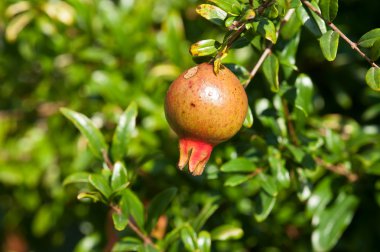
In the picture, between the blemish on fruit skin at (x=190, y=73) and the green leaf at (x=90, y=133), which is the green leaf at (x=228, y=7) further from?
the green leaf at (x=90, y=133)

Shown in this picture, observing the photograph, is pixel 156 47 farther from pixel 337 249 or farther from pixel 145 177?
pixel 337 249

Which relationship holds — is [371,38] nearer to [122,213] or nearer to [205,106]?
[205,106]

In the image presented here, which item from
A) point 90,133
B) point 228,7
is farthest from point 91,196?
point 228,7

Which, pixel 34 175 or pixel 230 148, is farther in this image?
pixel 34 175

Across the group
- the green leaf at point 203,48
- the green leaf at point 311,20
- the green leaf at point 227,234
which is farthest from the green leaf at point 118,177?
the green leaf at point 311,20

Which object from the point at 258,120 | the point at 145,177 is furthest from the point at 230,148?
the point at 145,177

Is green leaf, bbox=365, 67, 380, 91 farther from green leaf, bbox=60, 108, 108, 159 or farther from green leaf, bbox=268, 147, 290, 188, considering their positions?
green leaf, bbox=60, 108, 108, 159
